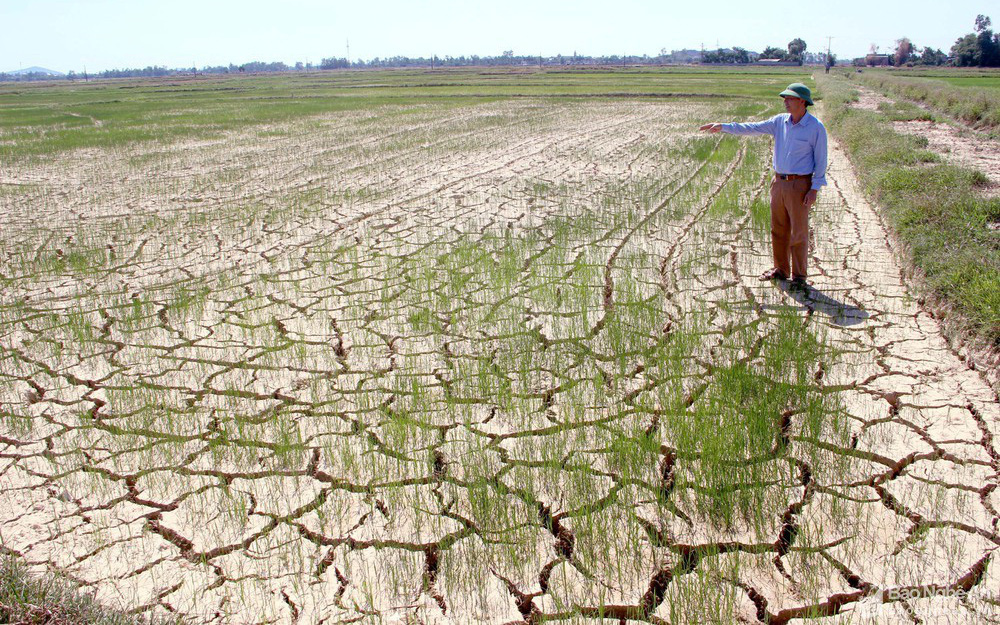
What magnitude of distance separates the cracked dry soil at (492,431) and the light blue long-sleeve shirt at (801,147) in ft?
2.85

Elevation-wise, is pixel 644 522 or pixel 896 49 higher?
pixel 896 49

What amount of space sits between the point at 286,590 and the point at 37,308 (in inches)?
160

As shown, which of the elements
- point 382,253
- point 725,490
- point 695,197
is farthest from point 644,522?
point 695,197

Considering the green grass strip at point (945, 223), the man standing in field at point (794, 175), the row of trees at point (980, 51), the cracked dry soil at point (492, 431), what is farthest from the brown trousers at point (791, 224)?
Answer: the row of trees at point (980, 51)

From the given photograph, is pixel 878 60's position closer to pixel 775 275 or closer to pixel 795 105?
pixel 775 275

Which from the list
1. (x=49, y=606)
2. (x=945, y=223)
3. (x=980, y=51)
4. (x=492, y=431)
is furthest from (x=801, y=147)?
(x=980, y=51)

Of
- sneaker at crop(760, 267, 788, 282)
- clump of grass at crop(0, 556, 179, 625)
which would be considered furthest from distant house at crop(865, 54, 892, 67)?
clump of grass at crop(0, 556, 179, 625)

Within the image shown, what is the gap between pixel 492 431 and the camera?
11.0 ft

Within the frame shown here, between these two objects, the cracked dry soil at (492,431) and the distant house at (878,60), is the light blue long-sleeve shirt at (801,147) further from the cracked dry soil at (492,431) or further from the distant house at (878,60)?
the distant house at (878,60)

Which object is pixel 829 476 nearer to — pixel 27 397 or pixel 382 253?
pixel 27 397

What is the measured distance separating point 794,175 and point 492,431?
3.09 meters

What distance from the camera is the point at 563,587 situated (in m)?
2.32

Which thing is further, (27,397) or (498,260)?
(498,260)

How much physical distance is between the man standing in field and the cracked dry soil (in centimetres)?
33
